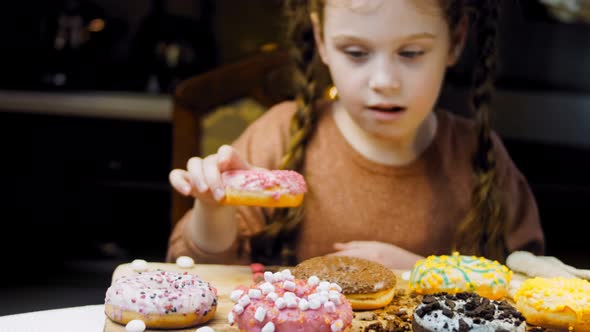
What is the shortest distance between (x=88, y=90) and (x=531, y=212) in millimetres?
1969

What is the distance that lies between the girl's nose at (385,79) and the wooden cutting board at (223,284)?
1.13 ft

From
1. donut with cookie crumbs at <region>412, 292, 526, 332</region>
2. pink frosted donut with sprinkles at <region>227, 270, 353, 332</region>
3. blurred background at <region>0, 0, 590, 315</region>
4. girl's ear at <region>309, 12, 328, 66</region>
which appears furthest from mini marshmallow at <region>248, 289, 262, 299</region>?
blurred background at <region>0, 0, 590, 315</region>

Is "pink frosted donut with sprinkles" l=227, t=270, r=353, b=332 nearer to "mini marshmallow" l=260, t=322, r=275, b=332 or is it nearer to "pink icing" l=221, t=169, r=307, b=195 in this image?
"mini marshmallow" l=260, t=322, r=275, b=332

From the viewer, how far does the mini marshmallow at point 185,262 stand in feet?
5.01

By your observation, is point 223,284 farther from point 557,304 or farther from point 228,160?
point 557,304

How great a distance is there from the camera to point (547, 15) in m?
3.08

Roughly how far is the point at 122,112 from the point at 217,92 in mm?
1073

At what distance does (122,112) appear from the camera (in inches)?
123

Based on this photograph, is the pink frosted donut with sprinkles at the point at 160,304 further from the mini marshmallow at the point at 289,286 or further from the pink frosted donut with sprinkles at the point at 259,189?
the pink frosted donut with sprinkles at the point at 259,189

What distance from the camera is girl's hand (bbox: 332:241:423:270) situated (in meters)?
1.63

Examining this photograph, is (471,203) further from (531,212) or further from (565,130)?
(565,130)

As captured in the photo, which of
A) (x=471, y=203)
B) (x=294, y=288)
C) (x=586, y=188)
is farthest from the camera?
(x=586, y=188)

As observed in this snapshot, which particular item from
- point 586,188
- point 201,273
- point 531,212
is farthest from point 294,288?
point 586,188

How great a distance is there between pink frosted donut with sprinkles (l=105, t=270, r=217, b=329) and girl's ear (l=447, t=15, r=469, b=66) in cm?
68
